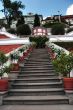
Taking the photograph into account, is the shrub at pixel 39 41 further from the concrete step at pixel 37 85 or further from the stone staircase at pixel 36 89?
the concrete step at pixel 37 85

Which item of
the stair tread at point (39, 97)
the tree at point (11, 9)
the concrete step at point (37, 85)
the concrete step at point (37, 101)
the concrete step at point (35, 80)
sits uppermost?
the tree at point (11, 9)

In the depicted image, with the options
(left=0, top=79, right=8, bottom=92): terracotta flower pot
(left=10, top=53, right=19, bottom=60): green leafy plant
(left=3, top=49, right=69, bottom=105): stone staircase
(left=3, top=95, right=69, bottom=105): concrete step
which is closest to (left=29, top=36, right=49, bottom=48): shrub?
(left=10, top=53, right=19, bottom=60): green leafy plant

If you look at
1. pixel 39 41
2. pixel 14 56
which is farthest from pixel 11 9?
pixel 14 56

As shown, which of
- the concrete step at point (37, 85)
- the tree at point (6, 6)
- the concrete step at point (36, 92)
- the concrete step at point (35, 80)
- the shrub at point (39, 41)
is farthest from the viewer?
the tree at point (6, 6)

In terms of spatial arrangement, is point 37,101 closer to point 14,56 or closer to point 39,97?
point 39,97

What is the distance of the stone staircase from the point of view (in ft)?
39.1

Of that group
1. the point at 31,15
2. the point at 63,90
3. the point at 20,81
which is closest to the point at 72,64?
the point at 63,90

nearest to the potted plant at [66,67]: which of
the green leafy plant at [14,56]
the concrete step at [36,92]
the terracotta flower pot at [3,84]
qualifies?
the concrete step at [36,92]

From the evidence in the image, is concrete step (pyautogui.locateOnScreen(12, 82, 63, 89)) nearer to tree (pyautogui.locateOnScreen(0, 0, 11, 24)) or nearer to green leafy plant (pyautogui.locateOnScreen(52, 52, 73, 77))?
green leafy plant (pyautogui.locateOnScreen(52, 52, 73, 77))

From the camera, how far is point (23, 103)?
11.9m

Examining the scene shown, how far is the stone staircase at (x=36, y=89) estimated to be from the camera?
11922mm

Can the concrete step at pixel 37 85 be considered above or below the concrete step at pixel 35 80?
below

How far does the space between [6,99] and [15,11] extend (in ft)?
191

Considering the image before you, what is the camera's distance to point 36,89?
43.2ft
